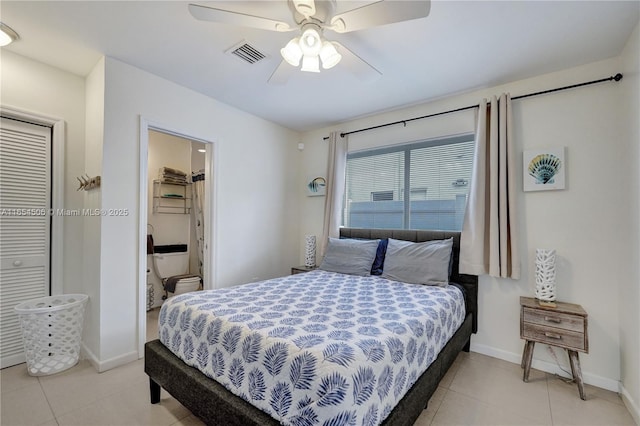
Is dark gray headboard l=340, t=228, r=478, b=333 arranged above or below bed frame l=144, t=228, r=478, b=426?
above

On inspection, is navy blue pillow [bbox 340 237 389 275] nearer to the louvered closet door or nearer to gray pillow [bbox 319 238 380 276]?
gray pillow [bbox 319 238 380 276]

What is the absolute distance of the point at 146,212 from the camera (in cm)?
255

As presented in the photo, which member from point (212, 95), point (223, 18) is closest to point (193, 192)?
point (212, 95)

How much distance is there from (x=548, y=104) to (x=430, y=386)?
8.38ft

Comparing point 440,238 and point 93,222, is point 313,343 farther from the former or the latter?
point 93,222

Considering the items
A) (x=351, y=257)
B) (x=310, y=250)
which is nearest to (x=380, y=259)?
(x=351, y=257)

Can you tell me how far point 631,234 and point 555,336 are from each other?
35.4 inches

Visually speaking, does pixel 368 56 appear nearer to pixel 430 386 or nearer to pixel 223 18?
pixel 223 18

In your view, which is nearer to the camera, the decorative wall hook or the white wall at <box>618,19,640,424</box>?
the white wall at <box>618,19,640,424</box>

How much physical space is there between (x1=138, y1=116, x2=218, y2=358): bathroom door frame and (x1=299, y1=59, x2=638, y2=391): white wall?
288cm

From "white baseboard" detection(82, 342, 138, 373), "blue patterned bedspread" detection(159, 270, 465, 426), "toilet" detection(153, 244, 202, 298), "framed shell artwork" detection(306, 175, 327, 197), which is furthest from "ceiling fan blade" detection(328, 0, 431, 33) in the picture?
"toilet" detection(153, 244, 202, 298)

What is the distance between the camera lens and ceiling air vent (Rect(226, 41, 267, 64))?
7.00 ft

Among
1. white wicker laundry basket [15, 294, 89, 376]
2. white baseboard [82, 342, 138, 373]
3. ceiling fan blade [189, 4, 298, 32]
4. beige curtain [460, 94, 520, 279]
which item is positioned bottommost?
white baseboard [82, 342, 138, 373]

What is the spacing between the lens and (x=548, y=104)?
2.45 meters
